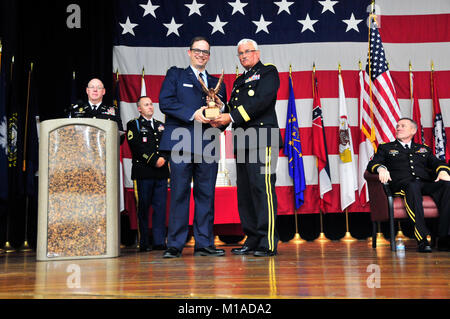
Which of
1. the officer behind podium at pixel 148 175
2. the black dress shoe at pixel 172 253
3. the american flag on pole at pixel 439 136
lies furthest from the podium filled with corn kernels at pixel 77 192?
the american flag on pole at pixel 439 136

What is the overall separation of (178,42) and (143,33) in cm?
48

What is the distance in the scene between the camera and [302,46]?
616 centimetres

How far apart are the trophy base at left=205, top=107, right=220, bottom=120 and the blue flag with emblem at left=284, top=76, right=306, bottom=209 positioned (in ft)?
8.86

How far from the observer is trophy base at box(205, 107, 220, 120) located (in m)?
3.21

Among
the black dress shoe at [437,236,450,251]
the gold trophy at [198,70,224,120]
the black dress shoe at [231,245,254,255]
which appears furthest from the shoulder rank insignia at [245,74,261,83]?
the black dress shoe at [437,236,450,251]

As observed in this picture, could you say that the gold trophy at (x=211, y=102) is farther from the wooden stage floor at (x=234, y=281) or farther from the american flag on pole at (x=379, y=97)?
the american flag on pole at (x=379, y=97)

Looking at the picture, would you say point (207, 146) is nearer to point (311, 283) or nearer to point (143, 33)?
point (311, 283)

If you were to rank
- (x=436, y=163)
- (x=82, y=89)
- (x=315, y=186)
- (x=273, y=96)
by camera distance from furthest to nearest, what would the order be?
1. (x=315, y=186)
2. (x=82, y=89)
3. (x=436, y=163)
4. (x=273, y=96)

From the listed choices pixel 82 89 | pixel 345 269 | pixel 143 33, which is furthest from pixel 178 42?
pixel 345 269

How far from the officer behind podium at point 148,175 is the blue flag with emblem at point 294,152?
1.78m

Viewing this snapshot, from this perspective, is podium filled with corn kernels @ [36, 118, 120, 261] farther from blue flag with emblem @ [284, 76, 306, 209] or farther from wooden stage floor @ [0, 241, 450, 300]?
blue flag with emblem @ [284, 76, 306, 209]

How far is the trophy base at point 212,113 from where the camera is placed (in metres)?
3.21

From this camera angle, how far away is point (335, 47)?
615cm

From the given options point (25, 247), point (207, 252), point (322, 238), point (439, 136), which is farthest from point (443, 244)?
point (25, 247)
